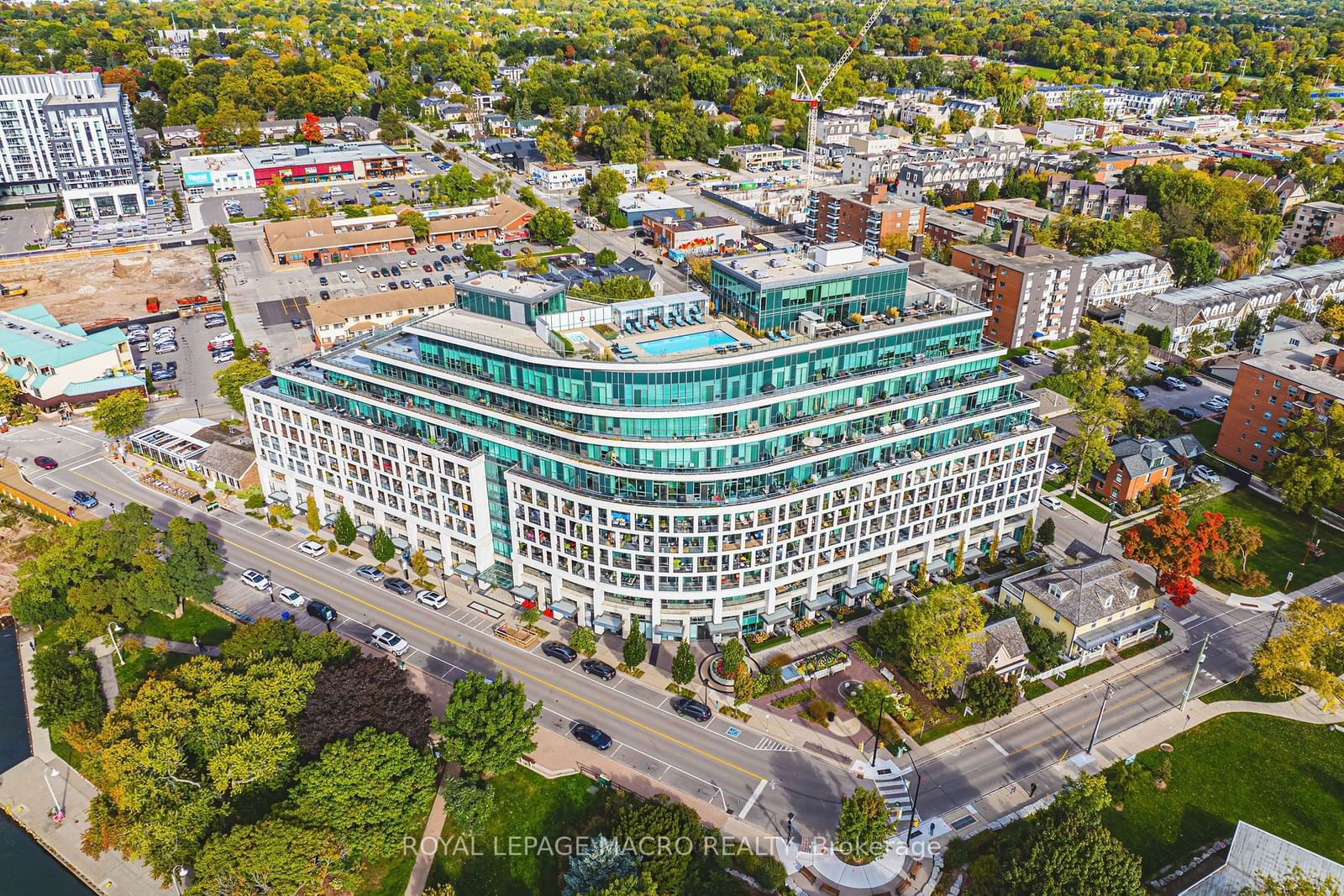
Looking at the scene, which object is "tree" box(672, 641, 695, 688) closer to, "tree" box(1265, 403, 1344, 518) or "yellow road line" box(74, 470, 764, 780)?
"yellow road line" box(74, 470, 764, 780)

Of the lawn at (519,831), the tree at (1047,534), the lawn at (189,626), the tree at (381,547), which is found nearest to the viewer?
the lawn at (519,831)

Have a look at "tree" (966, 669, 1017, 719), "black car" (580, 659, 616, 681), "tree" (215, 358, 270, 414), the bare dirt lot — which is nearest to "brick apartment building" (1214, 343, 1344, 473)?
"tree" (966, 669, 1017, 719)

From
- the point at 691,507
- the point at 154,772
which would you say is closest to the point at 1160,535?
the point at 691,507

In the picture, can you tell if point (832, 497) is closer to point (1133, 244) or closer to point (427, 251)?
point (1133, 244)

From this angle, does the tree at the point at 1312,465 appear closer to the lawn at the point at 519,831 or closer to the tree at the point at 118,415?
the lawn at the point at 519,831

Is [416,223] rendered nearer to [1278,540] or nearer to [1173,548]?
[1173,548]

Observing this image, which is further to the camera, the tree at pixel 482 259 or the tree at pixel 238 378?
the tree at pixel 482 259

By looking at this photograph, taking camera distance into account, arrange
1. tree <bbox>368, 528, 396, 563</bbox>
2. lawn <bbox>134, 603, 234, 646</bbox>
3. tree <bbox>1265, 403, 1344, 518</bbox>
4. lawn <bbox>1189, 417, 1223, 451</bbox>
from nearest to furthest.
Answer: lawn <bbox>134, 603, 234, 646</bbox>
tree <bbox>368, 528, 396, 563</bbox>
tree <bbox>1265, 403, 1344, 518</bbox>
lawn <bbox>1189, 417, 1223, 451</bbox>

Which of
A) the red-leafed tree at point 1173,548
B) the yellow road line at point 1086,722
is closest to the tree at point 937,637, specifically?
the yellow road line at point 1086,722
